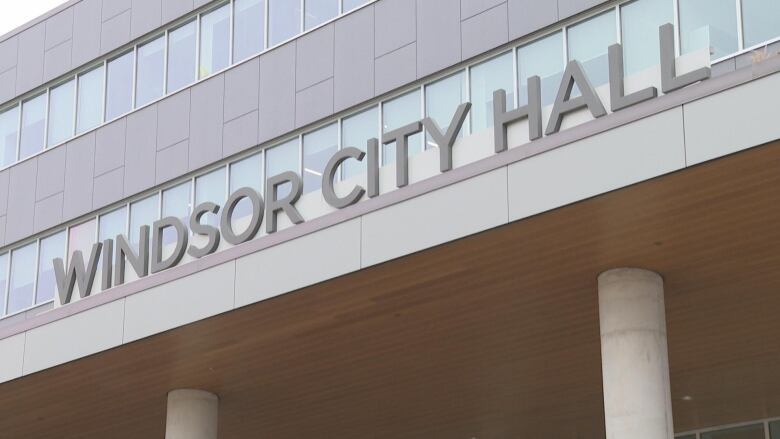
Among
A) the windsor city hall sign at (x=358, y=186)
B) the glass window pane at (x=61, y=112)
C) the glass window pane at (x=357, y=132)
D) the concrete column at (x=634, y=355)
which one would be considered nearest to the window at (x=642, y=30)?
the windsor city hall sign at (x=358, y=186)

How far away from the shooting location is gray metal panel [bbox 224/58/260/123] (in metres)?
29.6

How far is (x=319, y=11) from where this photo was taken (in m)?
29.1

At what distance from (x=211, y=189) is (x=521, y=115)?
9.52 m

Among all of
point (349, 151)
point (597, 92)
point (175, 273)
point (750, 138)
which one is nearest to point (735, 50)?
point (597, 92)

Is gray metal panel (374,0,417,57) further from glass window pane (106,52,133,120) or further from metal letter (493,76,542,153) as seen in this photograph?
glass window pane (106,52,133,120)

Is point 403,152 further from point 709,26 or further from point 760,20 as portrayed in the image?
point 760,20

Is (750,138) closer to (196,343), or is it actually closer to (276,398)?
(196,343)

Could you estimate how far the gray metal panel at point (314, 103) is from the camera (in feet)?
92.3

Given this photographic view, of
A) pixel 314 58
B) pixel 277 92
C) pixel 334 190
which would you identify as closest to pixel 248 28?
pixel 277 92

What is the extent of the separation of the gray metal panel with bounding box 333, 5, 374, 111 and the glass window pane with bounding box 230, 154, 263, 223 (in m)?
2.29

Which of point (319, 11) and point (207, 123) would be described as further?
point (207, 123)

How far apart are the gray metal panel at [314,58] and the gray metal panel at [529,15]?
422cm

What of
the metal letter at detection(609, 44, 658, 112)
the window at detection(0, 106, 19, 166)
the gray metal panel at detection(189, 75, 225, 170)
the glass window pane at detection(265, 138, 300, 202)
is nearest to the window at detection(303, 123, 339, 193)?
the glass window pane at detection(265, 138, 300, 202)

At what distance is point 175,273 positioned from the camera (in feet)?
84.3
